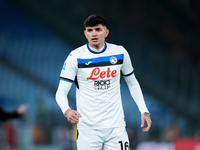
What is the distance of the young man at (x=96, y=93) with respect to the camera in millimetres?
3170

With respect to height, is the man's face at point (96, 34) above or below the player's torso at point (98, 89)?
above

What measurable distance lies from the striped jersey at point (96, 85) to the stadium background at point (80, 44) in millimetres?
8603

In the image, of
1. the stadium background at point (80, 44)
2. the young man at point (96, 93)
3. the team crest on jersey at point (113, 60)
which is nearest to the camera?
the young man at point (96, 93)

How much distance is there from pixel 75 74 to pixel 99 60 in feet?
0.80

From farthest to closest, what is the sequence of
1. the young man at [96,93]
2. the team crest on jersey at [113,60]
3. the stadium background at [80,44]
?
the stadium background at [80,44]
the team crest on jersey at [113,60]
the young man at [96,93]

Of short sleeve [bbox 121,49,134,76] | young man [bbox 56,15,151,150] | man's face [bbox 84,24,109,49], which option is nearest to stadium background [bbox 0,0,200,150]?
short sleeve [bbox 121,49,134,76]

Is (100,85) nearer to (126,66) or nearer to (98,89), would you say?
(98,89)

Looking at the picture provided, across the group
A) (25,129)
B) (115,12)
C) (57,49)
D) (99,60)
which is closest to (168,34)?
(115,12)

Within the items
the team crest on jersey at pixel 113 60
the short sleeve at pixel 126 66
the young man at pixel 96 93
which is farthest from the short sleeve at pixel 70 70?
the short sleeve at pixel 126 66

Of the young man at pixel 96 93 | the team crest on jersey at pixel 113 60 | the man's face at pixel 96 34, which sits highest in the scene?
the man's face at pixel 96 34

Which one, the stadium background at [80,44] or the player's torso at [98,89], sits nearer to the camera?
the player's torso at [98,89]

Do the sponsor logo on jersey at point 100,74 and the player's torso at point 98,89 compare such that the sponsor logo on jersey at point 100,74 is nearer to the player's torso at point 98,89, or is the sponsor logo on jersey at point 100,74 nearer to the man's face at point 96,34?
the player's torso at point 98,89

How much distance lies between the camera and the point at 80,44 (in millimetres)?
13938

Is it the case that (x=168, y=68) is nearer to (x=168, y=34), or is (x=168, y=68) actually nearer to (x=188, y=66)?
(x=188, y=66)
